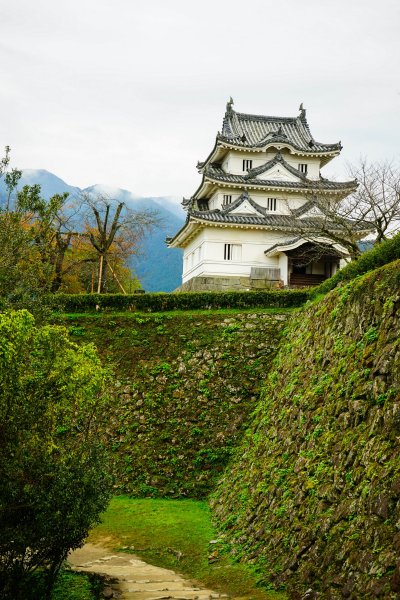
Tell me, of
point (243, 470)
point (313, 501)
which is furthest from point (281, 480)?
point (243, 470)

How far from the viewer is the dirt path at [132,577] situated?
9781 mm

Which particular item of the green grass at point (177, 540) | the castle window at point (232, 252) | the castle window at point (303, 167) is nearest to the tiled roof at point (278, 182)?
the castle window at point (303, 167)

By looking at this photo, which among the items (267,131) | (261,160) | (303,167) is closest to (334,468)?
(261,160)

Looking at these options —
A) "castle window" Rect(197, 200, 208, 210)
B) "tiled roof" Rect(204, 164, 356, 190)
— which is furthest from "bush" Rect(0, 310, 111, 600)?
"castle window" Rect(197, 200, 208, 210)

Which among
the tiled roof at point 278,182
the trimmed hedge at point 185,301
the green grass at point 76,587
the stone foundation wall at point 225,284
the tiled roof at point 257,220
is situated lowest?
the green grass at point 76,587

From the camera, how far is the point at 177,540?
13680 millimetres

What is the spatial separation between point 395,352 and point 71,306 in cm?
1859

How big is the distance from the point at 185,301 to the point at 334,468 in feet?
52.1

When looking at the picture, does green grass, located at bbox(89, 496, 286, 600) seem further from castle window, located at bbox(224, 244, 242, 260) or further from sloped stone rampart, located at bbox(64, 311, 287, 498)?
castle window, located at bbox(224, 244, 242, 260)

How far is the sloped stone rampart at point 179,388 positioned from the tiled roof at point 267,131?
15.4 m

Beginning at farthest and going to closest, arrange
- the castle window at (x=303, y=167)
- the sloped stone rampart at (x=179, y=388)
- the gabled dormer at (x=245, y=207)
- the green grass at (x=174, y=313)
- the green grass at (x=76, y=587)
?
the castle window at (x=303, y=167) < the gabled dormer at (x=245, y=207) < the green grass at (x=174, y=313) < the sloped stone rampart at (x=179, y=388) < the green grass at (x=76, y=587)

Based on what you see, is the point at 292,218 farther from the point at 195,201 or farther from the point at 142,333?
the point at 142,333

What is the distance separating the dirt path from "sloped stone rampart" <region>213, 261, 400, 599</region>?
1256mm

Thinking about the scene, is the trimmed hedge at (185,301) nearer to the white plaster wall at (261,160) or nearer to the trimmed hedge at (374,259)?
the trimmed hedge at (374,259)
